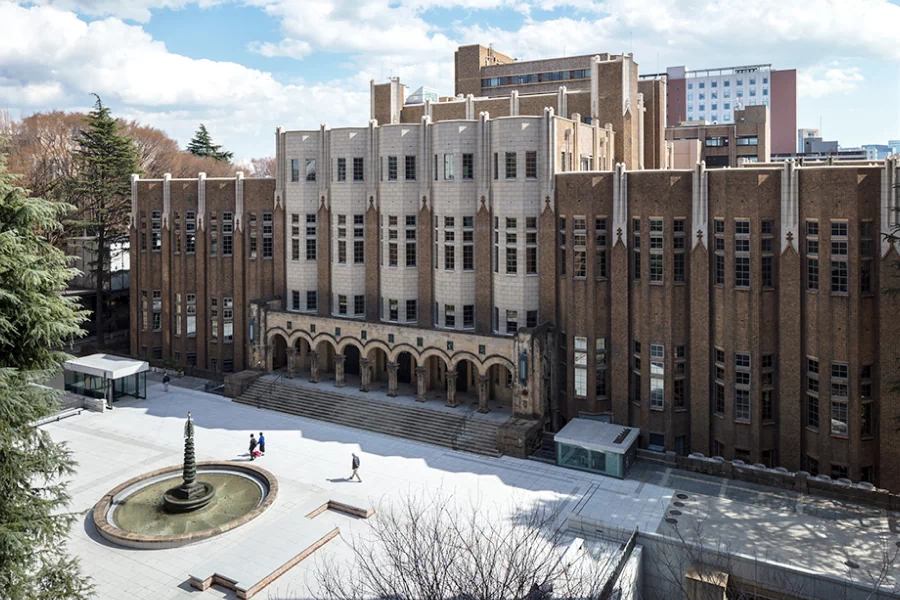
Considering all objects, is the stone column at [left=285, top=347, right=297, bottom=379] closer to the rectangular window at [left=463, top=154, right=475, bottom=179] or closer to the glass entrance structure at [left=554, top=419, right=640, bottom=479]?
the rectangular window at [left=463, top=154, right=475, bottom=179]

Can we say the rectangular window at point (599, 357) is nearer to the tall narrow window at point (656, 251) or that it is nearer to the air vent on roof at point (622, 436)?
the air vent on roof at point (622, 436)

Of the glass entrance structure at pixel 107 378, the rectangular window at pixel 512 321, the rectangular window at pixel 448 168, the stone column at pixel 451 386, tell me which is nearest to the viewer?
the rectangular window at pixel 512 321

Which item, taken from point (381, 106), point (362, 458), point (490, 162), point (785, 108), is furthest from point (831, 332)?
point (785, 108)

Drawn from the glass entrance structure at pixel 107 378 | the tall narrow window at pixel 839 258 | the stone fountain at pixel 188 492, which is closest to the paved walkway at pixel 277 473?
the glass entrance structure at pixel 107 378

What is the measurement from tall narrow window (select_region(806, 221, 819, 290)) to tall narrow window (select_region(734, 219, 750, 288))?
92.2 inches

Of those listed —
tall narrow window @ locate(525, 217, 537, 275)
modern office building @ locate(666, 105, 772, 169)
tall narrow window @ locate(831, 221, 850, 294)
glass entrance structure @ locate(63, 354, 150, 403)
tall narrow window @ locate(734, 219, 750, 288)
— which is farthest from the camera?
modern office building @ locate(666, 105, 772, 169)

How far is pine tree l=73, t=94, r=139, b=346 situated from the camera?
5184 cm

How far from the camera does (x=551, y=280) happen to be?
117 feet

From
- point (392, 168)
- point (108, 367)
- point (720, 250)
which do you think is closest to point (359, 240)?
point (392, 168)

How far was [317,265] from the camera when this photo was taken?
42906 millimetres

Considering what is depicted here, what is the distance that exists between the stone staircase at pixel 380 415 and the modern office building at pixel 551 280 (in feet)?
5.27

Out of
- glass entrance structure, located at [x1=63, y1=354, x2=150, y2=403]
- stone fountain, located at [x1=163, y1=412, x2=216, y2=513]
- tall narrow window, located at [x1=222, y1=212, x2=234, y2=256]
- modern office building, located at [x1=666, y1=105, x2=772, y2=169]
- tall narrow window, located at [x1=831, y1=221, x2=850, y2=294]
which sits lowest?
stone fountain, located at [x1=163, y1=412, x2=216, y2=513]

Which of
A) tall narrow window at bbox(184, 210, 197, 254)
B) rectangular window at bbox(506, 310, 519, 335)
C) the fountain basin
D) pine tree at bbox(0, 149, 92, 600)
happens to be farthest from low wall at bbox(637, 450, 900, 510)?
tall narrow window at bbox(184, 210, 197, 254)

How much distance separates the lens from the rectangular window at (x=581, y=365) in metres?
34.6
